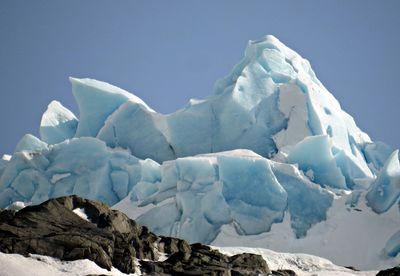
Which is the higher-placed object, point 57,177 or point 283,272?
point 283,272

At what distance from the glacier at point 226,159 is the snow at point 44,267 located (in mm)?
18146

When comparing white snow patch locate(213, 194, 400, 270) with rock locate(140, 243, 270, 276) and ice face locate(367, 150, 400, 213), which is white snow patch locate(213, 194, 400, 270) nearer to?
ice face locate(367, 150, 400, 213)

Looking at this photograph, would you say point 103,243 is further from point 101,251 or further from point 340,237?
point 340,237

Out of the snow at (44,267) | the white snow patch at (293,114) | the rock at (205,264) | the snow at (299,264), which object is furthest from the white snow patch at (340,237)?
the snow at (44,267)

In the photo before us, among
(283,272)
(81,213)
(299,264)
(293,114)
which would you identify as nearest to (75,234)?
(81,213)

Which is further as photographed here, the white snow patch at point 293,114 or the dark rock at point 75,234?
the white snow patch at point 293,114

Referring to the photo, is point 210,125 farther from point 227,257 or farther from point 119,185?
point 227,257

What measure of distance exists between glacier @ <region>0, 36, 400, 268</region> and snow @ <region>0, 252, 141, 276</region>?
18.1 m

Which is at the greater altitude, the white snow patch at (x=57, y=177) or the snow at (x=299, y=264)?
the snow at (x=299, y=264)

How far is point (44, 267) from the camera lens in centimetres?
2847

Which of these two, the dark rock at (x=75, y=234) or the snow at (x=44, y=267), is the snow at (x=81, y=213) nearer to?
the dark rock at (x=75, y=234)

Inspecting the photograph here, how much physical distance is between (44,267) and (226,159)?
2070cm

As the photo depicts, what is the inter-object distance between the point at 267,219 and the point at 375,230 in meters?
5.06

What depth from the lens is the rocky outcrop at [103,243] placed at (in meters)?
29.9
